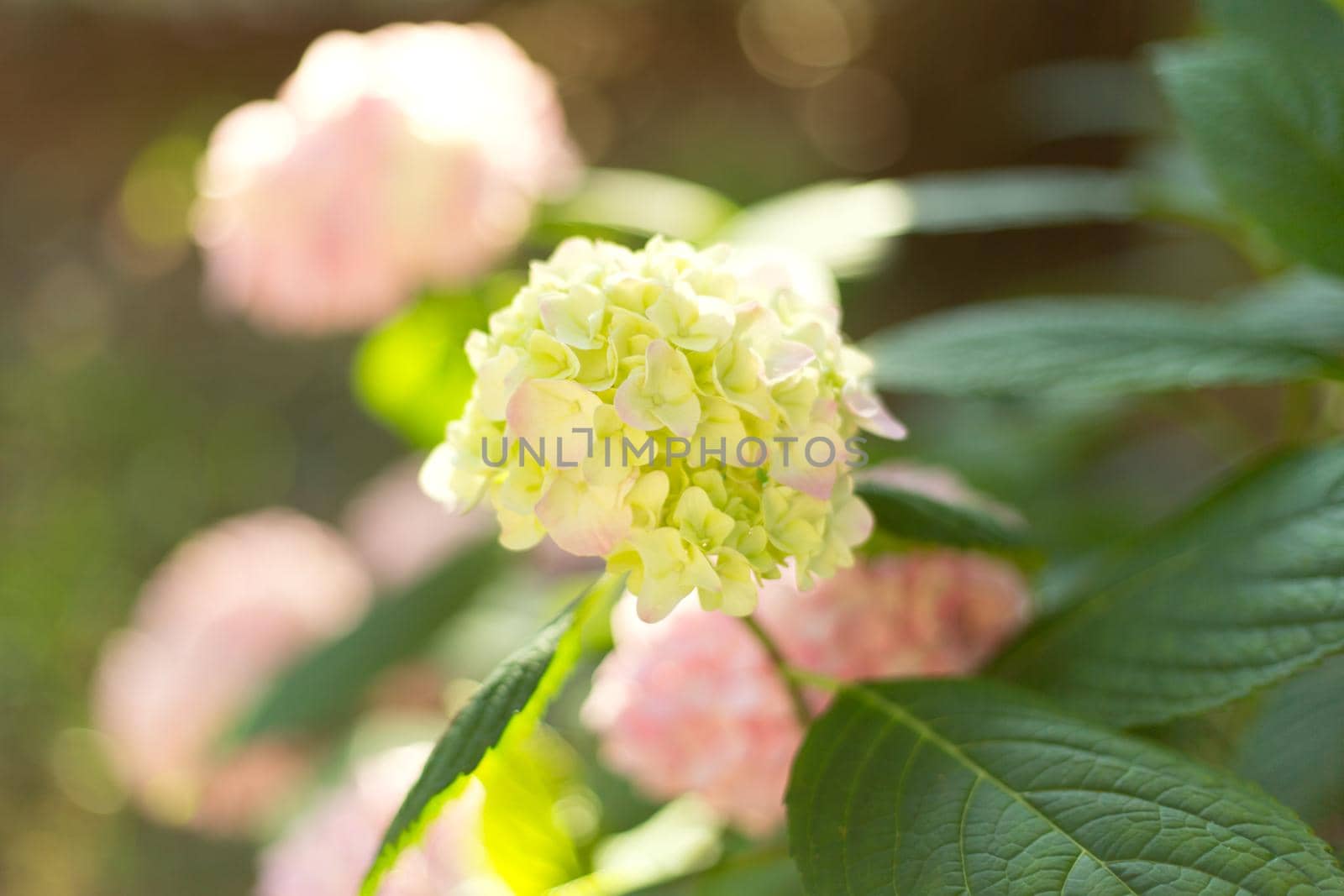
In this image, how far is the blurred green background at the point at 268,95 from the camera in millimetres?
1685

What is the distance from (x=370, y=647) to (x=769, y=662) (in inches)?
15.8

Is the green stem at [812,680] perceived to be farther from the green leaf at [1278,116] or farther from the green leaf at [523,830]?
the green leaf at [1278,116]

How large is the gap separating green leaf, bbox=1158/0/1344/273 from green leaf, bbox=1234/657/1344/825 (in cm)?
20

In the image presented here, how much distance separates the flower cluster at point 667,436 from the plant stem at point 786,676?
0.25ft

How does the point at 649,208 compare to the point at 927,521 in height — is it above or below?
above

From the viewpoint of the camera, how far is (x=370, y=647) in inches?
31.7

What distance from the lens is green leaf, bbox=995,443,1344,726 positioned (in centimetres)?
40

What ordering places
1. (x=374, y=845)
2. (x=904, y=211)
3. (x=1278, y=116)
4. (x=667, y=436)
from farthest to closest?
1. (x=904, y=211)
2. (x=374, y=845)
3. (x=1278, y=116)
4. (x=667, y=436)

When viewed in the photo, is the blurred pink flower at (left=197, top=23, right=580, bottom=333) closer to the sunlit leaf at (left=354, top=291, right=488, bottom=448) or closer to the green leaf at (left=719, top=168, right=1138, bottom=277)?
the sunlit leaf at (left=354, top=291, right=488, bottom=448)

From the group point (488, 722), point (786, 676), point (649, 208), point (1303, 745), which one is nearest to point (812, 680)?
point (786, 676)

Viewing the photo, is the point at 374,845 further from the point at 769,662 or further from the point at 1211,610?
the point at 1211,610

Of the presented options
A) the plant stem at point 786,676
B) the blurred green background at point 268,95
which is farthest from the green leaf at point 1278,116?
the blurred green background at point 268,95

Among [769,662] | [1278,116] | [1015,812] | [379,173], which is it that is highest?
[379,173]

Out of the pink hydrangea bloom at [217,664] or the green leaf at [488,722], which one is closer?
the green leaf at [488,722]
